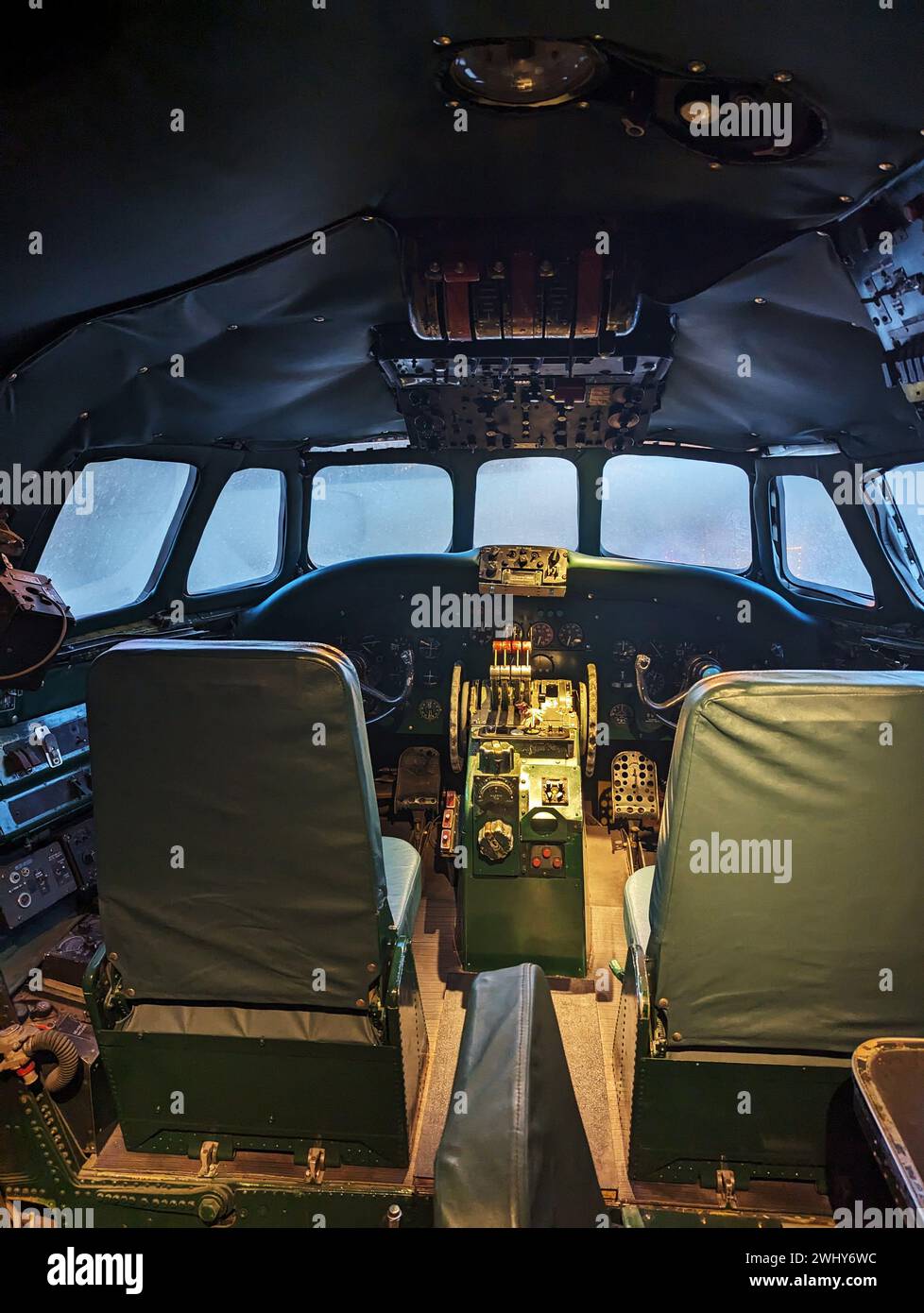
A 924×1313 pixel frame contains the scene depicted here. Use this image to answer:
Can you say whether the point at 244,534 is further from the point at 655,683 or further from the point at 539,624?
the point at 655,683

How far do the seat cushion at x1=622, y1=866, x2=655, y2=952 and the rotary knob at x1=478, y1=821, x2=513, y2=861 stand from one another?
0.63 m

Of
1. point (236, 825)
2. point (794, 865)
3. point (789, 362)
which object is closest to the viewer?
point (794, 865)

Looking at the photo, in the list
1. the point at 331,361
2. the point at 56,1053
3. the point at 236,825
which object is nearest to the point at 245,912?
the point at 236,825

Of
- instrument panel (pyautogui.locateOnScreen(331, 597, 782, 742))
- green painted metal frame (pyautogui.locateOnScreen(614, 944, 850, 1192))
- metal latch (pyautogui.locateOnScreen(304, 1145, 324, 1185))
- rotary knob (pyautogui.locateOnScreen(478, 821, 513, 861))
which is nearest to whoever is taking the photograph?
green painted metal frame (pyautogui.locateOnScreen(614, 944, 850, 1192))

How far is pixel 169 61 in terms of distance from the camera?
1393mm

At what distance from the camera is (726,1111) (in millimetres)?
2066

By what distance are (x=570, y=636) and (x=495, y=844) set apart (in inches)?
63.7

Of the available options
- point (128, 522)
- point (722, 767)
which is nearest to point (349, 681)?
point (722, 767)

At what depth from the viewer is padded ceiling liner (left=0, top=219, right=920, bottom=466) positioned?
2377mm

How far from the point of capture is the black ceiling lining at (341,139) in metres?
1.33

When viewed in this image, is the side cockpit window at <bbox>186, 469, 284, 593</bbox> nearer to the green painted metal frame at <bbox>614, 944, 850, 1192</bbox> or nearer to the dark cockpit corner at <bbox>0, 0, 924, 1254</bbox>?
the dark cockpit corner at <bbox>0, 0, 924, 1254</bbox>

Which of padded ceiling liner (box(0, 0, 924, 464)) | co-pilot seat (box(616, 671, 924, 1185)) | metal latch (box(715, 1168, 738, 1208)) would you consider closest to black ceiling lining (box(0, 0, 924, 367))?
padded ceiling liner (box(0, 0, 924, 464))

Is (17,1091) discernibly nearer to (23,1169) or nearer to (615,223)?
(23,1169)
